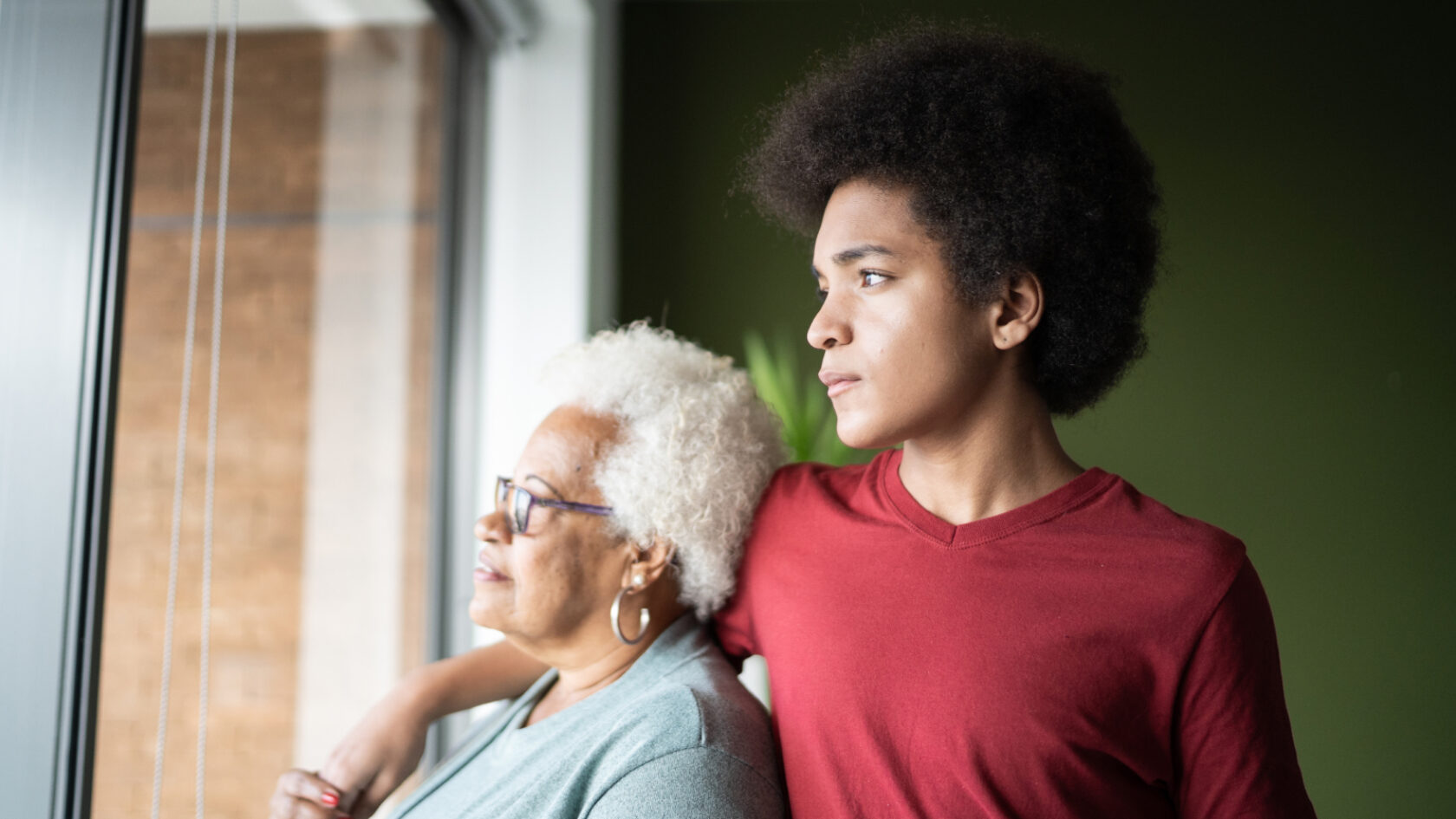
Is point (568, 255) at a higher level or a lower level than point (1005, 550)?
higher

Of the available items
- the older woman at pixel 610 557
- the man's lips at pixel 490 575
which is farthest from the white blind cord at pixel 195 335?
the man's lips at pixel 490 575

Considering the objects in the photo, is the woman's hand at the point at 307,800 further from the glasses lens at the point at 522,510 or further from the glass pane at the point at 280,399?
the glasses lens at the point at 522,510

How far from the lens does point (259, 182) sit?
2.16 meters

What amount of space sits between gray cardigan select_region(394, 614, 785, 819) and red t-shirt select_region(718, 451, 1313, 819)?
0.31 feet

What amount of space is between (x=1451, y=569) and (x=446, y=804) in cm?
340

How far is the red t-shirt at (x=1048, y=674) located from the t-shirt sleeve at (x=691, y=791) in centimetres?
9

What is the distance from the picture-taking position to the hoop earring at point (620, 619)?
1415mm

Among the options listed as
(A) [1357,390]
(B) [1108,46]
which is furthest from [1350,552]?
(B) [1108,46]

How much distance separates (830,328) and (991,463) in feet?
0.88

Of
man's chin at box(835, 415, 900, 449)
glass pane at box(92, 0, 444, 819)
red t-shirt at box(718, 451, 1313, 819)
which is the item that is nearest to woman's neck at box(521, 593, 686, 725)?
red t-shirt at box(718, 451, 1313, 819)

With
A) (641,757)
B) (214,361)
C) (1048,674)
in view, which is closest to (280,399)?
(214,361)

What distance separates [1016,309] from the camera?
4.22ft

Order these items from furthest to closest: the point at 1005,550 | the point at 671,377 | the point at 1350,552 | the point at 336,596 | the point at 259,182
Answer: the point at 1350,552, the point at 336,596, the point at 259,182, the point at 671,377, the point at 1005,550

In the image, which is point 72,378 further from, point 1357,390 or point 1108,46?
point 1357,390
